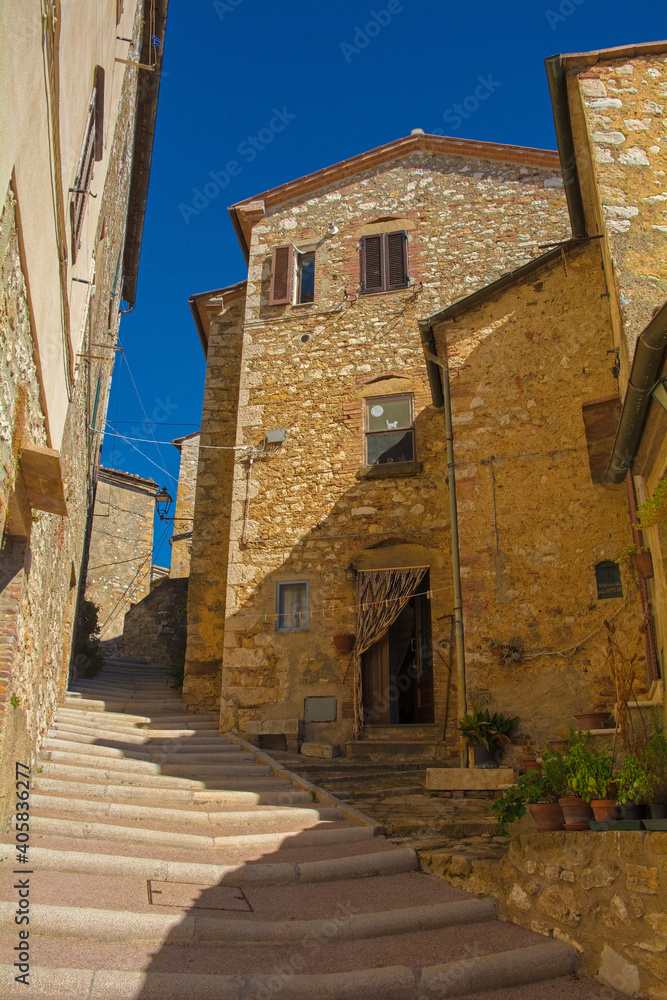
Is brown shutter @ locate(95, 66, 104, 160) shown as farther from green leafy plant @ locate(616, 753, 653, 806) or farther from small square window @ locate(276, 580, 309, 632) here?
green leafy plant @ locate(616, 753, 653, 806)

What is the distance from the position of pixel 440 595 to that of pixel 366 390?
11.4ft

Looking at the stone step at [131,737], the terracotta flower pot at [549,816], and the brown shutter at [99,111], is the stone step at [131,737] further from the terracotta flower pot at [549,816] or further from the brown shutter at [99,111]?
the brown shutter at [99,111]

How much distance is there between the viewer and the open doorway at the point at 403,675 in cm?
1053

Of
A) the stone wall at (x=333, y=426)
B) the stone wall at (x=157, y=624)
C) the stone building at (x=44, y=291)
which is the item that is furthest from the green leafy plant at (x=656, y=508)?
the stone wall at (x=157, y=624)

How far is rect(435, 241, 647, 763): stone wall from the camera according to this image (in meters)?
7.57

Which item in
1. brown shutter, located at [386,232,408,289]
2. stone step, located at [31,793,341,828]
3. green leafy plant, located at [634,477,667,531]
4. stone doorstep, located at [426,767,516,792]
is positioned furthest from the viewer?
brown shutter, located at [386,232,408,289]

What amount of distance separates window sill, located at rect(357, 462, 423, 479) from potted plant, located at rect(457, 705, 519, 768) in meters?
4.19

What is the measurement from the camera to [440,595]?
10.2 meters

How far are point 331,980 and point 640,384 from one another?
3.83 m

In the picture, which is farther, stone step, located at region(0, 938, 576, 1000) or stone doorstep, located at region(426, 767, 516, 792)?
stone doorstep, located at region(426, 767, 516, 792)

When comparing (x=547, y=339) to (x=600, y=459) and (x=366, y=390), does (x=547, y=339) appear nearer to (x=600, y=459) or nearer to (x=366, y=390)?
(x=600, y=459)

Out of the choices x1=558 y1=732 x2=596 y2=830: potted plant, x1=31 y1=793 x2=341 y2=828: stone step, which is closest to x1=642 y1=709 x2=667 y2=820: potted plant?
x1=558 y1=732 x2=596 y2=830: potted plant

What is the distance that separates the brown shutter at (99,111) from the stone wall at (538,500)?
4421 millimetres

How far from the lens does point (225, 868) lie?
4996 mm
